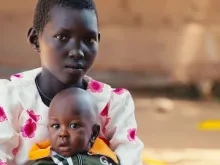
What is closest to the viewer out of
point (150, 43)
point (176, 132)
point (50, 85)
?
point (50, 85)

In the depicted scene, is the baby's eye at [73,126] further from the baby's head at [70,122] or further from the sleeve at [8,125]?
the sleeve at [8,125]

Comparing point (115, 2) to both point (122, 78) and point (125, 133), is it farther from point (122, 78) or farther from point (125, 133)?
point (125, 133)

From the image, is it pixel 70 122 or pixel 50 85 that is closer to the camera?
pixel 70 122

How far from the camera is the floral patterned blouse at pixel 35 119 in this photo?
4.71 ft

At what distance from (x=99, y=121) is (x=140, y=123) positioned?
1.78m

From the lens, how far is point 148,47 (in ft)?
12.6

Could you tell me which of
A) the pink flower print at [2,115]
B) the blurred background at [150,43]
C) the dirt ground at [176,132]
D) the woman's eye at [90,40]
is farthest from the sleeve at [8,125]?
the blurred background at [150,43]

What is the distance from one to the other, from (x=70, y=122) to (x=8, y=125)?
15 centimetres

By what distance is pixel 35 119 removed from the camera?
145 centimetres

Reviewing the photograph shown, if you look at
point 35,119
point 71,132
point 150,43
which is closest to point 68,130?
point 71,132

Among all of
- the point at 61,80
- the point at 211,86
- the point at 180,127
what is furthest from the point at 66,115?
the point at 211,86

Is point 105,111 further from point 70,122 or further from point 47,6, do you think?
point 47,6

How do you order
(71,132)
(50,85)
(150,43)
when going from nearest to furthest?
(71,132), (50,85), (150,43)

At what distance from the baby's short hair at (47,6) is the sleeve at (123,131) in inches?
8.9
